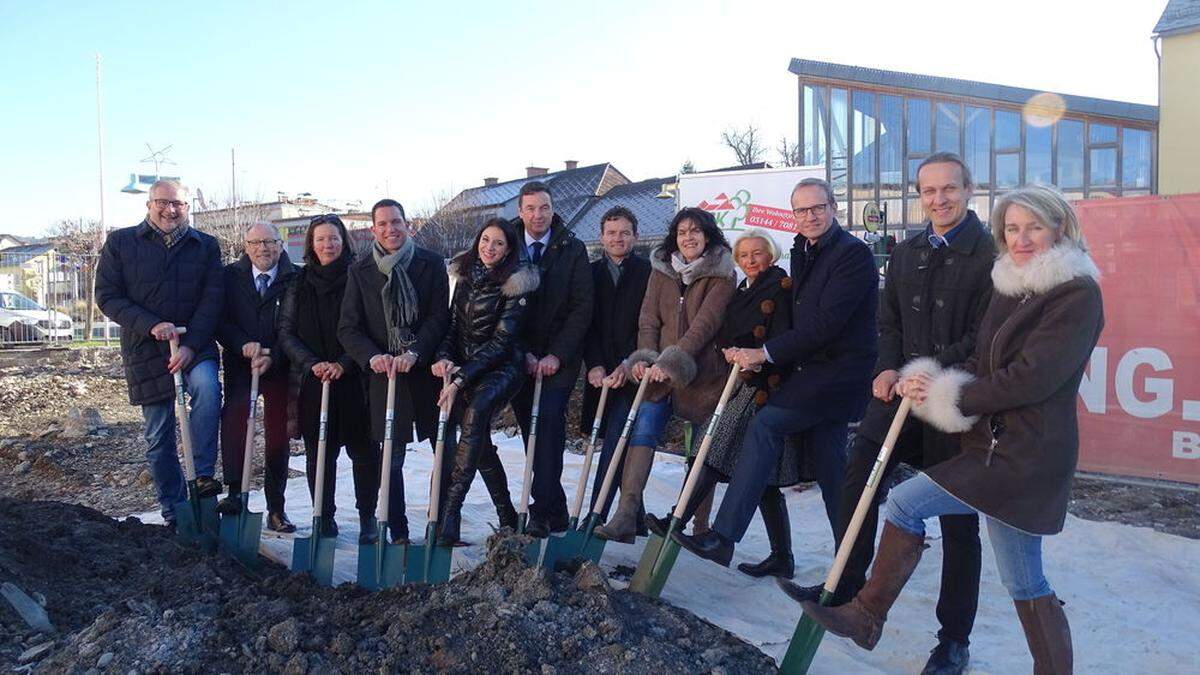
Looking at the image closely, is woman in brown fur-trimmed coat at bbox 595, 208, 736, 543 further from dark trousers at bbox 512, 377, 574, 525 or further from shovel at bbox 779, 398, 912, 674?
shovel at bbox 779, 398, 912, 674

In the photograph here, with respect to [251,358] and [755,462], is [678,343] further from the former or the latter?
[251,358]

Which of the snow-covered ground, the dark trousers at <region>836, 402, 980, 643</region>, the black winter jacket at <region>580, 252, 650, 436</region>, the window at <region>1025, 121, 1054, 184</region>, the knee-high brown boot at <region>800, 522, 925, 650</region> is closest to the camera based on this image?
the knee-high brown boot at <region>800, 522, 925, 650</region>

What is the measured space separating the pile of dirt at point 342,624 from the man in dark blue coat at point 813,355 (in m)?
0.62

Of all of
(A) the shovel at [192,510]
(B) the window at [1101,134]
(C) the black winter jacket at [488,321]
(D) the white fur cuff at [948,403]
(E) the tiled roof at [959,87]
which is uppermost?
(E) the tiled roof at [959,87]

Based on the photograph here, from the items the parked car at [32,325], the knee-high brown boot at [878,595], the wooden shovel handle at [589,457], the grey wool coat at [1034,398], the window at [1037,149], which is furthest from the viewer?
the parked car at [32,325]

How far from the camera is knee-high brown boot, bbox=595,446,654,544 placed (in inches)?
185

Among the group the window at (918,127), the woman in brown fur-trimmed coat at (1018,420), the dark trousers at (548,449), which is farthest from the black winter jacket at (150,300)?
the window at (918,127)

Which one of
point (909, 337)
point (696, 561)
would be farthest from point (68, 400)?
point (909, 337)

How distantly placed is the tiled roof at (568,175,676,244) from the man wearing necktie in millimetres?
22661

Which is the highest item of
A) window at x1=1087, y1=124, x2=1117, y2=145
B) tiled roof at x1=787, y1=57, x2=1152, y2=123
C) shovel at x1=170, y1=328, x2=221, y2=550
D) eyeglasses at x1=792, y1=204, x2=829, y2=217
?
tiled roof at x1=787, y1=57, x2=1152, y2=123

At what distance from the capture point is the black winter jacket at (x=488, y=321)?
478 cm

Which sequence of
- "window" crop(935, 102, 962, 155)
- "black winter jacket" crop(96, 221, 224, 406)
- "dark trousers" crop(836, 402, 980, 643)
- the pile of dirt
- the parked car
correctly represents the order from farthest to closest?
the parked car → "window" crop(935, 102, 962, 155) → "black winter jacket" crop(96, 221, 224, 406) → "dark trousers" crop(836, 402, 980, 643) → the pile of dirt

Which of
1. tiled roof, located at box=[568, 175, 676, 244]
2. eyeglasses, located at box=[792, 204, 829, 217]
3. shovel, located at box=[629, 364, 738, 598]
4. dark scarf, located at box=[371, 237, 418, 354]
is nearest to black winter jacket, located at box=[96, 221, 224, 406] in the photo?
dark scarf, located at box=[371, 237, 418, 354]

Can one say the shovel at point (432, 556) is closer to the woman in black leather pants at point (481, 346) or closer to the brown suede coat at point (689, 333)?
the woman in black leather pants at point (481, 346)
